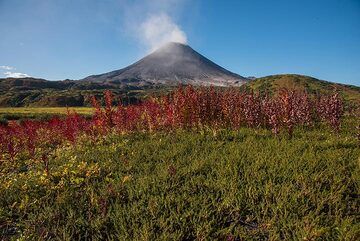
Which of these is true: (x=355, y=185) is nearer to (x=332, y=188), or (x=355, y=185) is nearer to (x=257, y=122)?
(x=332, y=188)

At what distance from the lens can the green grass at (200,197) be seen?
5.02m

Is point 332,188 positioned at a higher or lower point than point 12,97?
higher

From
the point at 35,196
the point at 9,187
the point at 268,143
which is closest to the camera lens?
the point at 35,196

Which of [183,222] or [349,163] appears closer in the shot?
[183,222]

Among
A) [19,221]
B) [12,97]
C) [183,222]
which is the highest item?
[183,222]

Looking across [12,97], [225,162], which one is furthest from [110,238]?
[12,97]

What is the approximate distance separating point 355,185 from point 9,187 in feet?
24.3

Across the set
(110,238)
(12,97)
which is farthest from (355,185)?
(12,97)

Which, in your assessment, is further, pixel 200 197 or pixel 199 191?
pixel 199 191

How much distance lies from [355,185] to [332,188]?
533mm

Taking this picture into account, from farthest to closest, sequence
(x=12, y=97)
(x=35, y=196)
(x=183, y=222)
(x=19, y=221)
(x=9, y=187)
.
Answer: (x=12, y=97) → (x=9, y=187) → (x=35, y=196) → (x=19, y=221) → (x=183, y=222)

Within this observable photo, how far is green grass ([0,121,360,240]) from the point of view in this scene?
5023 millimetres

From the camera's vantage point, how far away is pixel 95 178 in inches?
300

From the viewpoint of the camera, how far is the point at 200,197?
5836 mm
